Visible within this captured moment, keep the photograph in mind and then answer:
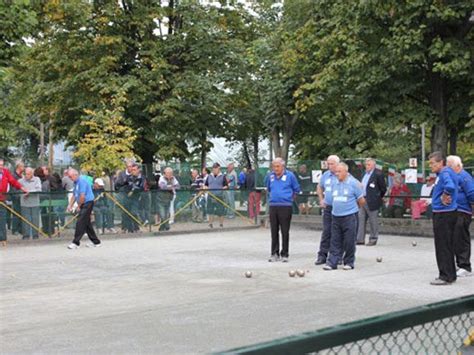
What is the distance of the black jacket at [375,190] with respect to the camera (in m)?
16.8

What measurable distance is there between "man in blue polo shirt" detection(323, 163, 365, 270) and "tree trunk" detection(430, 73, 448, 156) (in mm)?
10601

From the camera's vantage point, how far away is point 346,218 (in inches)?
488

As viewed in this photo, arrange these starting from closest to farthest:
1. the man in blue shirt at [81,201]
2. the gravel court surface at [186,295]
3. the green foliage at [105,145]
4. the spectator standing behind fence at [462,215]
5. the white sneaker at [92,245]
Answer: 1. the gravel court surface at [186,295]
2. the spectator standing behind fence at [462,215]
3. the man in blue shirt at [81,201]
4. the white sneaker at [92,245]
5. the green foliage at [105,145]

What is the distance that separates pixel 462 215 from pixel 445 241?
689 mm

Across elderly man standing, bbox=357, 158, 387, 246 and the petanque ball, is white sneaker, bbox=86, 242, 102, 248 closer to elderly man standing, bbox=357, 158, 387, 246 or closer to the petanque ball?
elderly man standing, bbox=357, 158, 387, 246

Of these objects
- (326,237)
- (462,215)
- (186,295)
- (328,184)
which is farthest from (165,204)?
(462,215)

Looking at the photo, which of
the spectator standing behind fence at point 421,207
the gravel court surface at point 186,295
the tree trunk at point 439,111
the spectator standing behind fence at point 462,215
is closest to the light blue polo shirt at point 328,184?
the gravel court surface at point 186,295

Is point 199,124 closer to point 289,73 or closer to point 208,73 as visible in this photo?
point 208,73

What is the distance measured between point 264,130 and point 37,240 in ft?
64.7

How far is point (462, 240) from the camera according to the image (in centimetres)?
1123

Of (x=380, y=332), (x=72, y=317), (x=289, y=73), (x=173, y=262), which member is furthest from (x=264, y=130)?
(x=380, y=332)

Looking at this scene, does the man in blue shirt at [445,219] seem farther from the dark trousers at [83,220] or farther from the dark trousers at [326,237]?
the dark trousers at [83,220]

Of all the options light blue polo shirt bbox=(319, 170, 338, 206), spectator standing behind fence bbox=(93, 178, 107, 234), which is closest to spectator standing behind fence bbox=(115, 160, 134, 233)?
spectator standing behind fence bbox=(93, 178, 107, 234)

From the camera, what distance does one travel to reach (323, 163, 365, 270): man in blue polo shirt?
1239 centimetres
